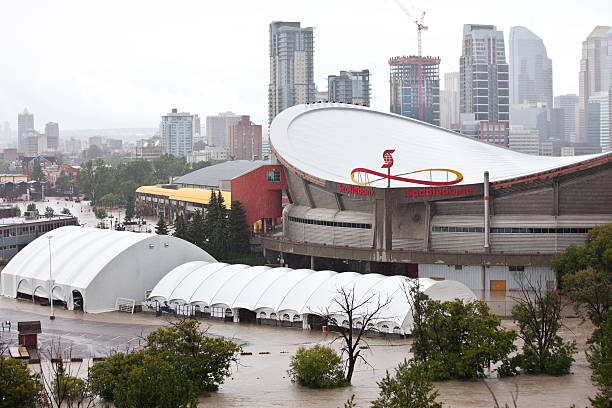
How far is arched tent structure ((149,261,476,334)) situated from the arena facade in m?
10.3

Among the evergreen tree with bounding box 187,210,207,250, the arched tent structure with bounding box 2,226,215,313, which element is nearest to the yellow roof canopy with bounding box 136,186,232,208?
the evergreen tree with bounding box 187,210,207,250

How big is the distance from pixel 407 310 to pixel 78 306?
22310 mm

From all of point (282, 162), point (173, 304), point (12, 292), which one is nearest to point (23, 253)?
point (12, 292)

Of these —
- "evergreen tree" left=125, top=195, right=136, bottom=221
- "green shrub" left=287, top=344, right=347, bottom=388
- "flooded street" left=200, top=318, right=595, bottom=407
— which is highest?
"evergreen tree" left=125, top=195, right=136, bottom=221

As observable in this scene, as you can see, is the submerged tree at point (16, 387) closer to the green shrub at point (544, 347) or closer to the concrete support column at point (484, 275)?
the green shrub at point (544, 347)

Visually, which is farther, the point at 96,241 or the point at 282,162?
the point at 282,162

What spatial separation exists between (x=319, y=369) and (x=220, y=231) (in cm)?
3662

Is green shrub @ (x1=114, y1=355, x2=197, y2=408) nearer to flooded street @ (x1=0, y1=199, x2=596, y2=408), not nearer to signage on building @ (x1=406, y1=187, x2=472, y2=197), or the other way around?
flooded street @ (x1=0, y1=199, x2=596, y2=408)

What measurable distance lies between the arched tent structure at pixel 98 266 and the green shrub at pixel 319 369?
22843 millimetres

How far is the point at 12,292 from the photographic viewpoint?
63.9 metres

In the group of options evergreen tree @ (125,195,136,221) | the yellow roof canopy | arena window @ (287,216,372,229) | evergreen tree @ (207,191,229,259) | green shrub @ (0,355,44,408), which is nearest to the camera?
green shrub @ (0,355,44,408)

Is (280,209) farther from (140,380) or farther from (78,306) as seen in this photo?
(140,380)

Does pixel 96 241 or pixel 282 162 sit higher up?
pixel 282 162

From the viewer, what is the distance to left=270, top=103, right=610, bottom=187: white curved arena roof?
6925 cm
